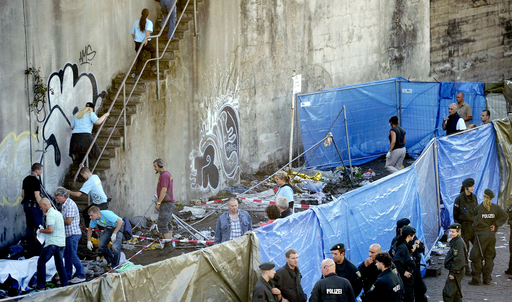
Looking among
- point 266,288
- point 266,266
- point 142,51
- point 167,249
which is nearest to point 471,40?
point 142,51

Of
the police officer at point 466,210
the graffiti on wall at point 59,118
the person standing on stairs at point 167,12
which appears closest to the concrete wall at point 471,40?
the person standing on stairs at point 167,12

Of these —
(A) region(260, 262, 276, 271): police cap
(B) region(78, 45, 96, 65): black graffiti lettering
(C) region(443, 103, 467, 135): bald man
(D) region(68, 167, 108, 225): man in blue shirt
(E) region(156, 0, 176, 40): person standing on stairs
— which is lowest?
(A) region(260, 262, 276, 271): police cap

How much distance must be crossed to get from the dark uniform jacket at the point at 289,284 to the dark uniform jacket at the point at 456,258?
2760 millimetres

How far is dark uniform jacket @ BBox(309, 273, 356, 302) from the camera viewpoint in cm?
674

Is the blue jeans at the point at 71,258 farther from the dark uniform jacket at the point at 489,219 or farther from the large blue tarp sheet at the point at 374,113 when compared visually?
the large blue tarp sheet at the point at 374,113

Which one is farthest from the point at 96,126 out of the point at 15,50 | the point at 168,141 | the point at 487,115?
the point at 487,115

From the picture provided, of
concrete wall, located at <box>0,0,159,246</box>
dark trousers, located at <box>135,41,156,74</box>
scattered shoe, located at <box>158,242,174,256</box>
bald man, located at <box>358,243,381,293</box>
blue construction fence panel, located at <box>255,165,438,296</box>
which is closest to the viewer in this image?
blue construction fence panel, located at <box>255,165,438,296</box>

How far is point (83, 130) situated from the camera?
40.1 ft

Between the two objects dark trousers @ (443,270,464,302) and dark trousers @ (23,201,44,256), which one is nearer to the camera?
dark trousers @ (443,270,464,302)

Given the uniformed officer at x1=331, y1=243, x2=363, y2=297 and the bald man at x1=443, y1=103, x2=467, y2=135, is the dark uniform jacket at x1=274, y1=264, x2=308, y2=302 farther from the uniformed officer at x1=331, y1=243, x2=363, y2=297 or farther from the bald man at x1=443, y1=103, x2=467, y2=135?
the bald man at x1=443, y1=103, x2=467, y2=135

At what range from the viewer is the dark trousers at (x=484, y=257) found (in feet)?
32.7

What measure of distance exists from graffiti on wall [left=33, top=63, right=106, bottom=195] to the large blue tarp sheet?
7.18m

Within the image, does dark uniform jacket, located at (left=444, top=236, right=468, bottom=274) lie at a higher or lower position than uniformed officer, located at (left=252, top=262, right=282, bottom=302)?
lower

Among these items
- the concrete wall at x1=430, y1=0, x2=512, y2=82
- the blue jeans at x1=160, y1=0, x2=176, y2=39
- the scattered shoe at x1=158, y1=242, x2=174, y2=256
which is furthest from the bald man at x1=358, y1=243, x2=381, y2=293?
the concrete wall at x1=430, y1=0, x2=512, y2=82
